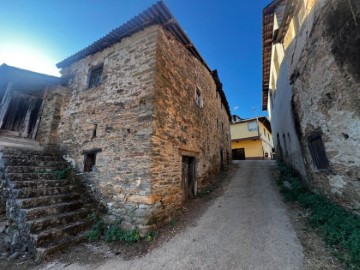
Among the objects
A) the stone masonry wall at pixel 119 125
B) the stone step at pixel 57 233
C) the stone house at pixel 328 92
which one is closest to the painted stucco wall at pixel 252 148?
the stone house at pixel 328 92

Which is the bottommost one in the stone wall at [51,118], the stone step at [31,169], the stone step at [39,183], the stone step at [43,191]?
the stone step at [43,191]

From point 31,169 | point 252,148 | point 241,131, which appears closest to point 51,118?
point 31,169

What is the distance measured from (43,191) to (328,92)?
7.59 m

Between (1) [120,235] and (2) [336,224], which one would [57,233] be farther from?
(2) [336,224]

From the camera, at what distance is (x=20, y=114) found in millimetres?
7770

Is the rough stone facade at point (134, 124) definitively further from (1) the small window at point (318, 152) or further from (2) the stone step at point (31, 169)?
(1) the small window at point (318, 152)

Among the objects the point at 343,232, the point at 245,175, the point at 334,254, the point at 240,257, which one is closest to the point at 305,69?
the point at 343,232

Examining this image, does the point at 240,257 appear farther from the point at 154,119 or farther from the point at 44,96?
the point at 44,96

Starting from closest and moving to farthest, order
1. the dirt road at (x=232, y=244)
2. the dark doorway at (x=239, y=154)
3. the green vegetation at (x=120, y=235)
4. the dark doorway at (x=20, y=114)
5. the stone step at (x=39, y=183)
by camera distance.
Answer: the dirt road at (x=232, y=244), the green vegetation at (x=120, y=235), the stone step at (x=39, y=183), the dark doorway at (x=20, y=114), the dark doorway at (x=239, y=154)

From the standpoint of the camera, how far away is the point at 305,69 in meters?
5.16

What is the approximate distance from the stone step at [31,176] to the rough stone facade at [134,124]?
0.78 m

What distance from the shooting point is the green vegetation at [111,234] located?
413cm

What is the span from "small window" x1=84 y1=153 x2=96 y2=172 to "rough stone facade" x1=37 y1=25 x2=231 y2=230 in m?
0.10

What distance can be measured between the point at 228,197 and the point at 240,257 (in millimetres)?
3679
